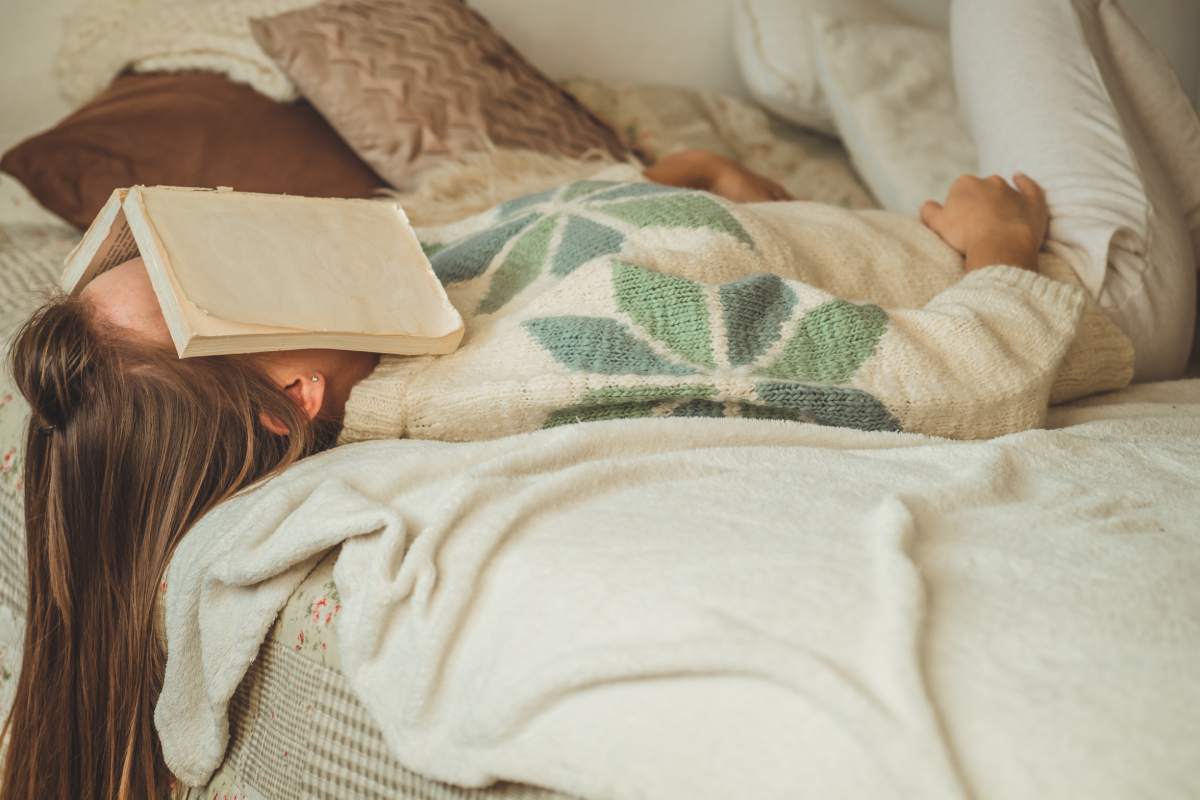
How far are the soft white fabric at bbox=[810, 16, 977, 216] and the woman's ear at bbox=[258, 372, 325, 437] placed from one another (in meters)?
0.91

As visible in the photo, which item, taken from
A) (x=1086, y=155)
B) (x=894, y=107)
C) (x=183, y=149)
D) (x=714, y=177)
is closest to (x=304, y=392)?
(x=183, y=149)

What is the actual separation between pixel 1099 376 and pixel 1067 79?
0.41 m

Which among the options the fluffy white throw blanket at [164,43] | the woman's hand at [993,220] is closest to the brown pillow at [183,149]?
the fluffy white throw blanket at [164,43]

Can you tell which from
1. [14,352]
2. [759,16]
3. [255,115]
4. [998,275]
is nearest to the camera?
[14,352]

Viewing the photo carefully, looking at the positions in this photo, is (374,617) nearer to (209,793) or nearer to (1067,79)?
(209,793)

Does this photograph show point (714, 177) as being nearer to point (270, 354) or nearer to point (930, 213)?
point (930, 213)

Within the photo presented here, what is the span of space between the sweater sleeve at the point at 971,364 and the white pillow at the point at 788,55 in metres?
0.84

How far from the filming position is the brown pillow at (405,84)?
127 cm

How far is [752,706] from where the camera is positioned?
393mm

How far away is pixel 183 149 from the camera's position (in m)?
1.21

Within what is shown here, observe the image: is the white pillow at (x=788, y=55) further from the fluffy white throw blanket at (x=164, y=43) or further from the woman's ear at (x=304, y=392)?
the woman's ear at (x=304, y=392)

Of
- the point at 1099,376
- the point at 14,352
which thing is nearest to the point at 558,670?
the point at 14,352

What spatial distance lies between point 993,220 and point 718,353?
1.52 feet

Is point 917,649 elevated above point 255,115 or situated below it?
above
